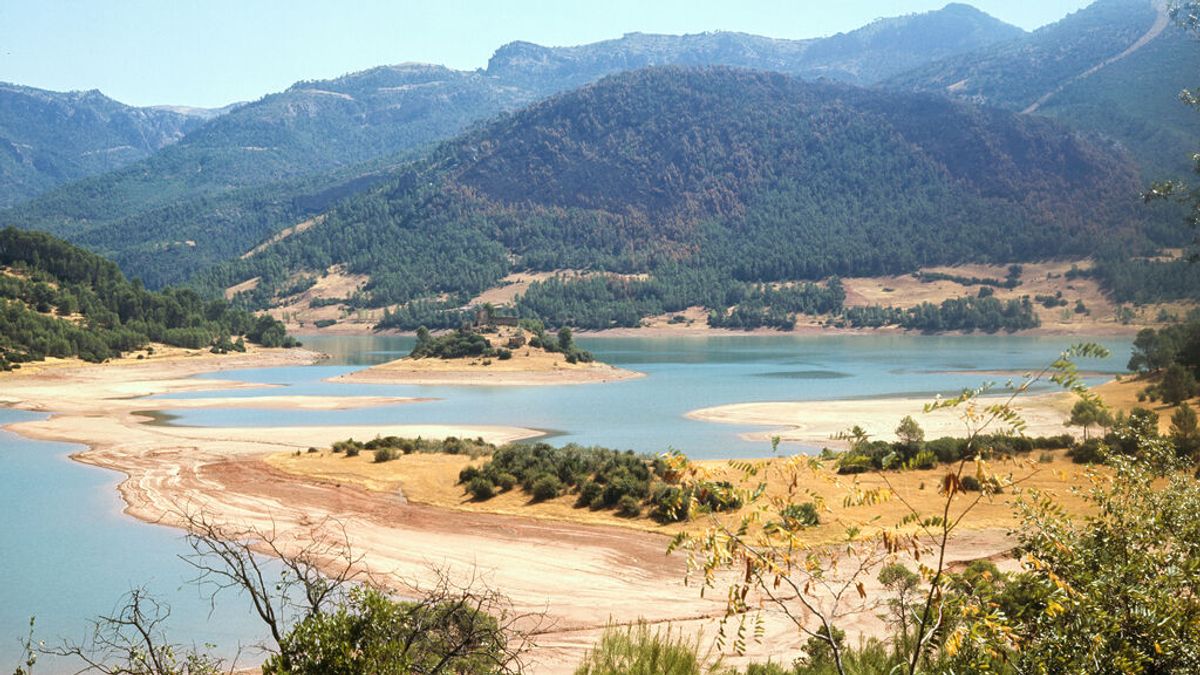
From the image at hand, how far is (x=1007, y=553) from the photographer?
92.7 ft

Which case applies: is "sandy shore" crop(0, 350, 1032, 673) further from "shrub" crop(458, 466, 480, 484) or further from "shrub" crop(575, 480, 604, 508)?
"shrub" crop(458, 466, 480, 484)

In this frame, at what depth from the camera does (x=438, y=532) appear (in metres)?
33.3

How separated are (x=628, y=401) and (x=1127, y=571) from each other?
7346cm

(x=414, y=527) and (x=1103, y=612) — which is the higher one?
(x=1103, y=612)

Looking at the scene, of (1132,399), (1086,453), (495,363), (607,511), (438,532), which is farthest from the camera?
(495,363)

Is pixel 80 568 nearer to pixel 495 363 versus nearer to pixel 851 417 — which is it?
pixel 851 417

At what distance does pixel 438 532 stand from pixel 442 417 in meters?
39.6

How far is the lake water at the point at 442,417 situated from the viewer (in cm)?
2611

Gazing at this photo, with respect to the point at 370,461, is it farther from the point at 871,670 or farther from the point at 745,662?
the point at 871,670

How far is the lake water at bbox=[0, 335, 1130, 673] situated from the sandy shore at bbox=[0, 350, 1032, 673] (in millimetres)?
1888

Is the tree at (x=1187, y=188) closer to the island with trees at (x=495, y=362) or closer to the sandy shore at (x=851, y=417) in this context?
the sandy shore at (x=851, y=417)

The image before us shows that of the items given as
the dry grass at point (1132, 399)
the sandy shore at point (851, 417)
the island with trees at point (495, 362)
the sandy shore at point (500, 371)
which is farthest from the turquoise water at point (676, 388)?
the dry grass at point (1132, 399)

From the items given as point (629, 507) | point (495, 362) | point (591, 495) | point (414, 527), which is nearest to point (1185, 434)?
point (629, 507)

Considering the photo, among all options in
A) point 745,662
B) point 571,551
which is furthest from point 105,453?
point 745,662
